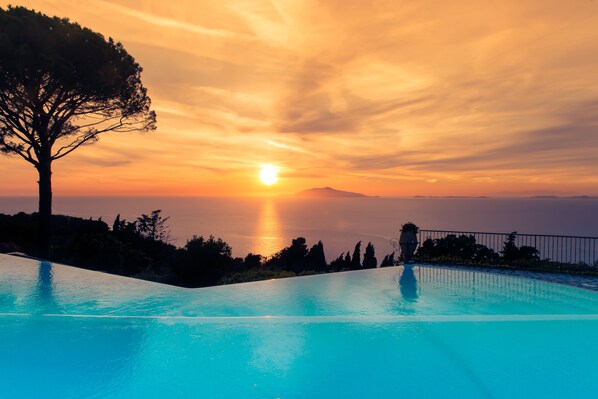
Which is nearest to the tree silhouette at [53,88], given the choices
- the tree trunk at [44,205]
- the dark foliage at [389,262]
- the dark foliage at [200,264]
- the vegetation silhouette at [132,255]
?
the tree trunk at [44,205]

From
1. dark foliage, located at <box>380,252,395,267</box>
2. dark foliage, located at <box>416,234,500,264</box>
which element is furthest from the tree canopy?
dark foliage, located at <box>416,234,500,264</box>

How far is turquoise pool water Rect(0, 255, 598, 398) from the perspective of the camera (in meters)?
4.63

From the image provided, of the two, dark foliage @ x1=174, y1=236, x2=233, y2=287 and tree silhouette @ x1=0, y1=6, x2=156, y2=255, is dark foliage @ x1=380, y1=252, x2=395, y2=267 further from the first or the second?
tree silhouette @ x1=0, y1=6, x2=156, y2=255

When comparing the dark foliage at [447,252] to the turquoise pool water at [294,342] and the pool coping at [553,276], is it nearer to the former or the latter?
the pool coping at [553,276]

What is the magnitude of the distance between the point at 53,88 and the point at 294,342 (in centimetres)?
1527

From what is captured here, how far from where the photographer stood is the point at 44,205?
48.5 ft

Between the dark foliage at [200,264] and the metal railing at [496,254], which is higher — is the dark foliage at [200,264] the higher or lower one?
the lower one

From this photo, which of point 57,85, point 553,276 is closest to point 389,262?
point 553,276

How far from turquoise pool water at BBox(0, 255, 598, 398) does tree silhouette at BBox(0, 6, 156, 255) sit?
8.02m

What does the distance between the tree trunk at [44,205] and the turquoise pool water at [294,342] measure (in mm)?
5968

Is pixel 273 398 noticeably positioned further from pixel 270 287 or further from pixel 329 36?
pixel 329 36

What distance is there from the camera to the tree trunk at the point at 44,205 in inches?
583

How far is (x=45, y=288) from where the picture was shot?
9195 millimetres

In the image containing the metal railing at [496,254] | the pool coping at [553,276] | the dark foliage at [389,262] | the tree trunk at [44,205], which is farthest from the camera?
the dark foliage at [389,262]
